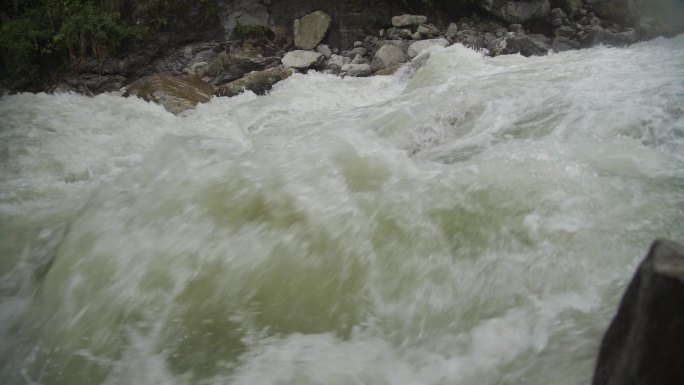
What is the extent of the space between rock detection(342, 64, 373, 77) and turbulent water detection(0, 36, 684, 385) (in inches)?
198

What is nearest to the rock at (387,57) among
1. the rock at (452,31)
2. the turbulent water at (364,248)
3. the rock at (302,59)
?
the rock at (302,59)

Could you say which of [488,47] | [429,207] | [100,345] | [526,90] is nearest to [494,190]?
[429,207]

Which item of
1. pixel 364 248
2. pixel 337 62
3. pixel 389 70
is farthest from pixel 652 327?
pixel 337 62

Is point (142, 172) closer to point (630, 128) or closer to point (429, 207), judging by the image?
point (429, 207)

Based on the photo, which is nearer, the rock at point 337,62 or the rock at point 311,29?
the rock at point 337,62

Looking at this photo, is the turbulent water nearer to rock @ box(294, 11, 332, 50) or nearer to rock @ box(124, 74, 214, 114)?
rock @ box(124, 74, 214, 114)

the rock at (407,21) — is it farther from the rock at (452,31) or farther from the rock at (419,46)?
the rock at (419,46)

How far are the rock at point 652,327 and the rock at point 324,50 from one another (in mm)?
9392

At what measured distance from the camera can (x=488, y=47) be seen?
354 inches

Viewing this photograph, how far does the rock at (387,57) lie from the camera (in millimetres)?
8563

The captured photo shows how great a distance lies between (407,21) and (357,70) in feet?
8.98

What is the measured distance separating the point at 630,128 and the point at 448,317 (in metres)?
2.08

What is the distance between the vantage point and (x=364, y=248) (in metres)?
2.20

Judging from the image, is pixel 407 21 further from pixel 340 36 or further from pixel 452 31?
pixel 340 36
